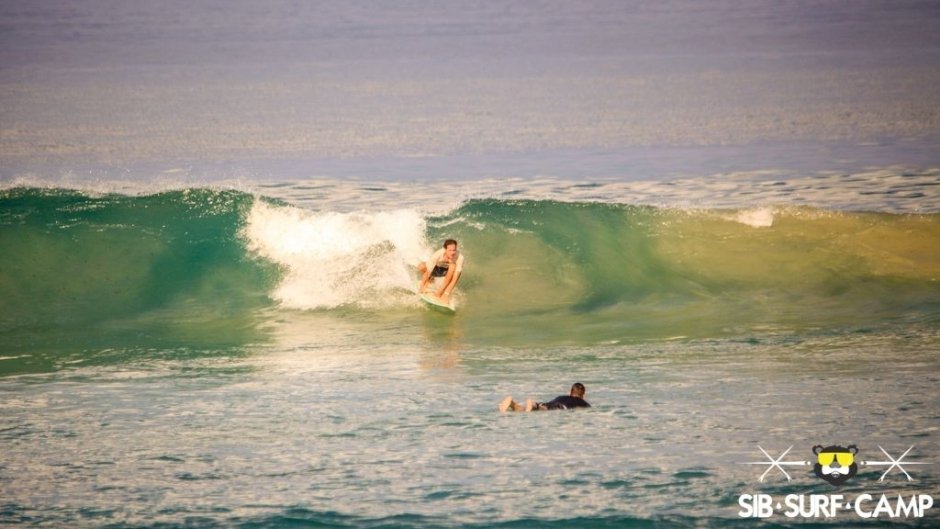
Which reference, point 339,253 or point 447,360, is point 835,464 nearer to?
point 447,360

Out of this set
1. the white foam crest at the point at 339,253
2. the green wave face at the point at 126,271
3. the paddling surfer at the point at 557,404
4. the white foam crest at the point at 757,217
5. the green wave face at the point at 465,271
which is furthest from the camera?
the white foam crest at the point at 757,217

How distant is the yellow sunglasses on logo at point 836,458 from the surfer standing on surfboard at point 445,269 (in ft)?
24.3

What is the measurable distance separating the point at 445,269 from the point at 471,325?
1.06 meters

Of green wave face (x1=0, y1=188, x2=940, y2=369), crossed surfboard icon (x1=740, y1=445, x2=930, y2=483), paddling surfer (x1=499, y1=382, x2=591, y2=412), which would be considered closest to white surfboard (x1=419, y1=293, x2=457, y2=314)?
green wave face (x1=0, y1=188, x2=940, y2=369)

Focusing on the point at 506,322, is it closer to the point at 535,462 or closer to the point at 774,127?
the point at 535,462

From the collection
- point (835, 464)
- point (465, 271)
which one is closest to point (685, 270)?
point (465, 271)

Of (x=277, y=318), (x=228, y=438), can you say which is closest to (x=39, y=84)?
(x=277, y=318)

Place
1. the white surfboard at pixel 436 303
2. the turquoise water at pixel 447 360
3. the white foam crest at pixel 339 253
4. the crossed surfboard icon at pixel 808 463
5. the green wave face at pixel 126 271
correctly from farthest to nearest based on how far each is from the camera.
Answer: the white foam crest at pixel 339 253 < the white surfboard at pixel 436 303 < the green wave face at pixel 126 271 < the crossed surfboard icon at pixel 808 463 < the turquoise water at pixel 447 360

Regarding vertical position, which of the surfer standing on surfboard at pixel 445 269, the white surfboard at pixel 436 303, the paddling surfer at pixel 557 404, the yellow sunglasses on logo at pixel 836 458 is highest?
the surfer standing on surfboard at pixel 445 269

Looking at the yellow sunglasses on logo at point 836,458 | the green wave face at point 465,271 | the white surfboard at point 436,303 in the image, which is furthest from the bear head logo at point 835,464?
the white surfboard at point 436,303

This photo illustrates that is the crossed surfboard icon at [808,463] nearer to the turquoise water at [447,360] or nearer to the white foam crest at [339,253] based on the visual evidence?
the turquoise water at [447,360]

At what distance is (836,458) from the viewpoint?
30.8 ft

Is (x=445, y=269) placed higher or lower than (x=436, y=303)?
higher

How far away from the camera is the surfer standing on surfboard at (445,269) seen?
53.4ft
